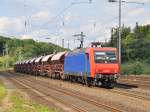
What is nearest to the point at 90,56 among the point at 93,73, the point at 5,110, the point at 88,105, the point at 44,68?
the point at 93,73

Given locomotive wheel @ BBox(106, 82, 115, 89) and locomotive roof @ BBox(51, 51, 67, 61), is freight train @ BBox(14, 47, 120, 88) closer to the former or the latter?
locomotive wheel @ BBox(106, 82, 115, 89)

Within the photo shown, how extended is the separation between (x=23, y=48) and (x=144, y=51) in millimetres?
104394

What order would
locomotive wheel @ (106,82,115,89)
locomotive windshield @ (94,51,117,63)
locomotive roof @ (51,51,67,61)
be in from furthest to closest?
locomotive roof @ (51,51,67,61) → locomotive wheel @ (106,82,115,89) → locomotive windshield @ (94,51,117,63)

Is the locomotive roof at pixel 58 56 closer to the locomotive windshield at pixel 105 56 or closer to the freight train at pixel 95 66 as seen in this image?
the freight train at pixel 95 66

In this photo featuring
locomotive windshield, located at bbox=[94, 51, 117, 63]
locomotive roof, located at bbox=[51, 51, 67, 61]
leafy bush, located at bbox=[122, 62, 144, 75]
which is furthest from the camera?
leafy bush, located at bbox=[122, 62, 144, 75]

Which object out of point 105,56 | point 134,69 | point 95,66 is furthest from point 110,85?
point 134,69

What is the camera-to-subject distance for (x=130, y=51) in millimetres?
77688

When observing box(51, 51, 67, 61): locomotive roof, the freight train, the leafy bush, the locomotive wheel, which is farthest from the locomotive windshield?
the leafy bush

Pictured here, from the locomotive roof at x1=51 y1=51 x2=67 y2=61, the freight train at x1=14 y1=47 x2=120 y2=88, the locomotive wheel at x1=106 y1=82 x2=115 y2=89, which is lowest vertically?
the locomotive wheel at x1=106 y1=82 x2=115 y2=89

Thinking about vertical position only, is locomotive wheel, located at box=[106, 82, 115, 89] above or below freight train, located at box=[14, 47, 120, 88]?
below

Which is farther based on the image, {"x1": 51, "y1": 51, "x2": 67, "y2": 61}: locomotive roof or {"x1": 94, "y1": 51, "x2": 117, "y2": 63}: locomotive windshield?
{"x1": 51, "y1": 51, "x2": 67, "y2": 61}: locomotive roof

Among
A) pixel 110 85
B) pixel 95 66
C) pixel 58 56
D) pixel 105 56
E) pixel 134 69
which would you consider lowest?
pixel 110 85

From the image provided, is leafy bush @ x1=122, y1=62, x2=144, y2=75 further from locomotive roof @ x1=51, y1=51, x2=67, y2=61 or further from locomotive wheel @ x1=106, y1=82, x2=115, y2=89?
locomotive wheel @ x1=106, y1=82, x2=115, y2=89

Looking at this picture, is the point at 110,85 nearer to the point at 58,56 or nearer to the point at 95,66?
the point at 95,66
